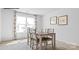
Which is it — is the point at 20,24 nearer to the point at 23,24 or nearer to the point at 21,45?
the point at 23,24

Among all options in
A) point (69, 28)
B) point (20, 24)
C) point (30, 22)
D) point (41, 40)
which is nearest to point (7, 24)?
point (20, 24)

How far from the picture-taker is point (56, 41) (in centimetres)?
210

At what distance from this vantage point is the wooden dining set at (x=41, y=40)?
211 centimetres

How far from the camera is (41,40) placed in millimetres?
2189

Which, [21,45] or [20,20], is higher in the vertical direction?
[20,20]

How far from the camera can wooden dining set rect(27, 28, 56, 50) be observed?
2111mm

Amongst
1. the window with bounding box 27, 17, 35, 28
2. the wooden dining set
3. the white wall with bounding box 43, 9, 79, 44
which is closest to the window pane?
the window with bounding box 27, 17, 35, 28

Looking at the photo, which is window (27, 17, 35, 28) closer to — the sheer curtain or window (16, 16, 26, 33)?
the sheer curtain

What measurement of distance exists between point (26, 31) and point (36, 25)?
0.93ft

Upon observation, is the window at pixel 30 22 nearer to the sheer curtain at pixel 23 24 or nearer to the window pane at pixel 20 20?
the sheer curtain at pixel 23 24

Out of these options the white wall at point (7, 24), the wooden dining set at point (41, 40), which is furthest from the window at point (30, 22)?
the white wall at point (7, 24)

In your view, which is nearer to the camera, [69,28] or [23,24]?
[69,28]

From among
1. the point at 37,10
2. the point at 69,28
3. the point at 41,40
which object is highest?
the point at 37,10
